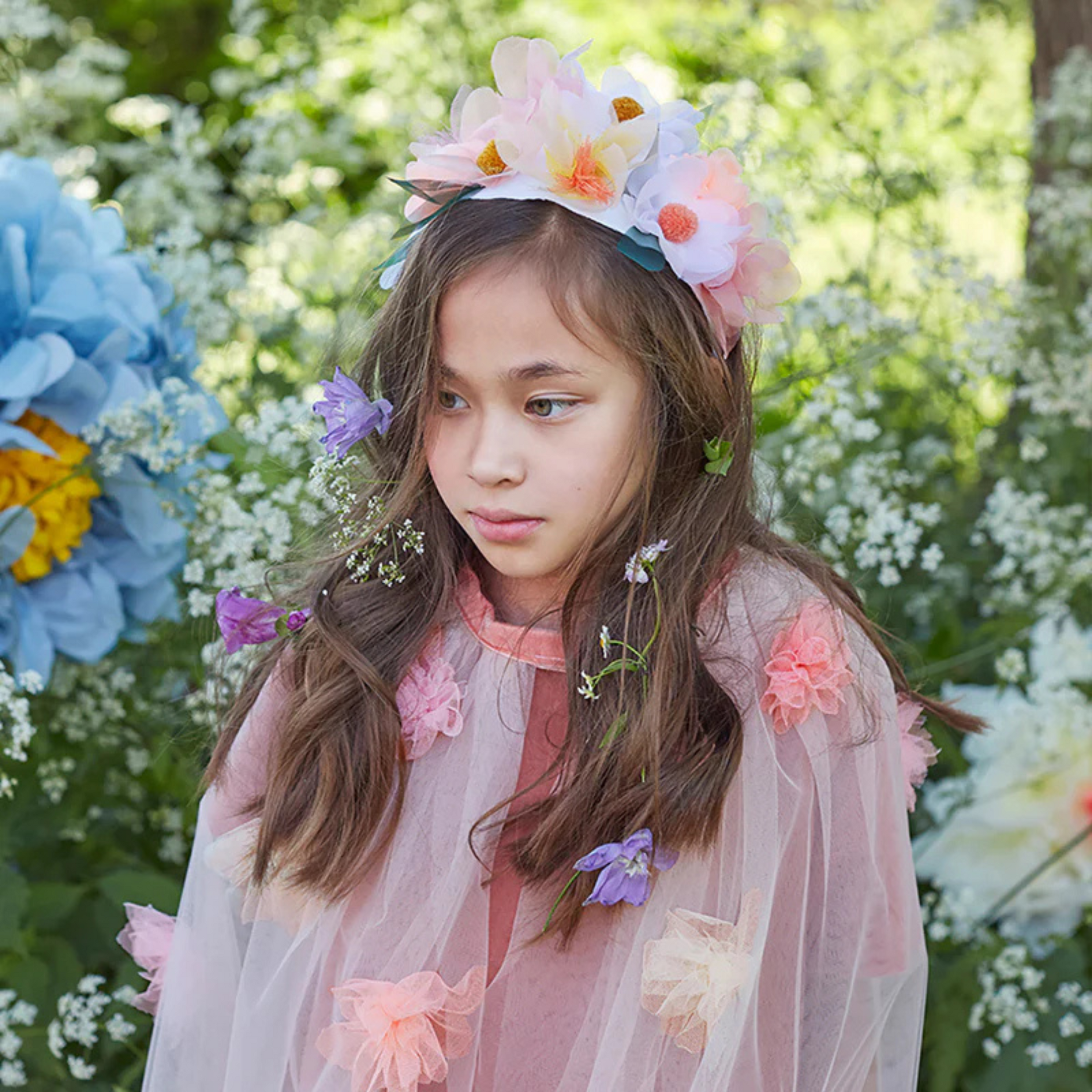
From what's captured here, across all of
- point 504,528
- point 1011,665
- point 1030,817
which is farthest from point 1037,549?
point 504,528

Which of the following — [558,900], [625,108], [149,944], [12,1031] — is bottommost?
[12,1031]

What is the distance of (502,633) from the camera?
1.38 m

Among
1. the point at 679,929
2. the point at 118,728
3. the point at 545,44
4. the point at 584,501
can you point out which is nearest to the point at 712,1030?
the point at 679,929

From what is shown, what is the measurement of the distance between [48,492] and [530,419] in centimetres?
78

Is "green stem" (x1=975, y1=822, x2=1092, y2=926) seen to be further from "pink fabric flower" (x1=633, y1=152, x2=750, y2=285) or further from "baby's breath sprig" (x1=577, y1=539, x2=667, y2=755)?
"pink fabric flower" (x1=633, y1=152, x2=750, y2=285)

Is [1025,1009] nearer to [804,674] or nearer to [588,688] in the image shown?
[804,674]

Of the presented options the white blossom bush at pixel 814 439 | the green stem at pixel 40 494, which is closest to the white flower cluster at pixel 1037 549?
the white blossom bush at pixel 814 439

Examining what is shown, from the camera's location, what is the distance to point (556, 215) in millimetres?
1228

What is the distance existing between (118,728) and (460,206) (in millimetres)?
959

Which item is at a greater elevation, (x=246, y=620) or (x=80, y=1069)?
(x=246, y=620)

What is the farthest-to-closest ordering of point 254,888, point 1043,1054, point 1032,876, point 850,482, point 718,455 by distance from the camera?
point 850,482
point 1032,876
point 1043,1054
point 254,888
point 718,455

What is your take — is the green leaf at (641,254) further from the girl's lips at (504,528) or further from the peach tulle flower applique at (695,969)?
the peach tulle flower applique at (695,969)

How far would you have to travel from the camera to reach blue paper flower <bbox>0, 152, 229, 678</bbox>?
1.73 meters

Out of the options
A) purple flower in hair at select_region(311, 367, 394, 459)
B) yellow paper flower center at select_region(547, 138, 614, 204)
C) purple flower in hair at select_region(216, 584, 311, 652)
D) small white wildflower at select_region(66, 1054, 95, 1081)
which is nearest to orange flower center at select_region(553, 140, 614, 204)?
yellow paper flower center at select_region(547, 138, 614, 204)
